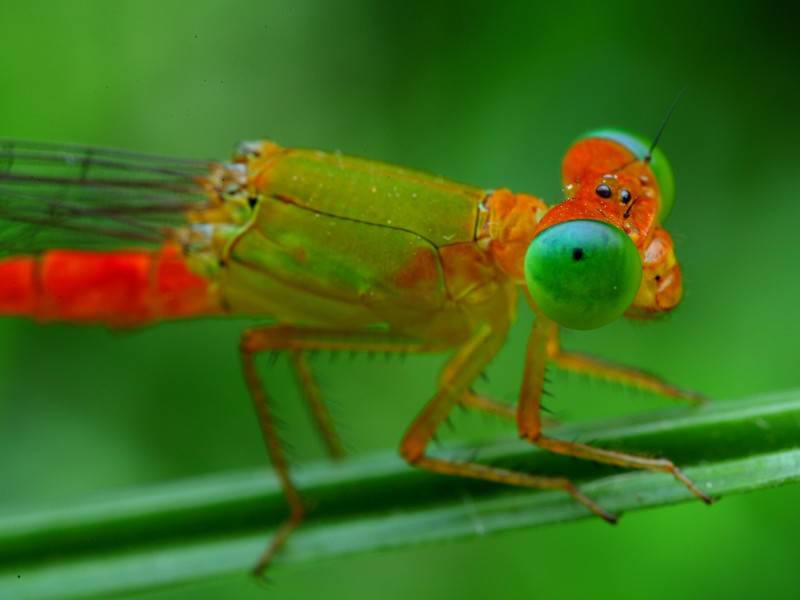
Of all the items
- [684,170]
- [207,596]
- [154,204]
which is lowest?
[207,596]

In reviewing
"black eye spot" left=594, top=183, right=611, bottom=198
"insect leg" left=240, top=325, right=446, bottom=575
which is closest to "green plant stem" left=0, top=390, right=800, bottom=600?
"insect leg" left=240, top=325, right=446, bottom=575

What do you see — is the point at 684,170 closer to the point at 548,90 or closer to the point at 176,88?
the point at 548,90

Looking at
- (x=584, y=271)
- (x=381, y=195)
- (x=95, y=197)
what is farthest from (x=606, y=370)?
(x=95, y=197)

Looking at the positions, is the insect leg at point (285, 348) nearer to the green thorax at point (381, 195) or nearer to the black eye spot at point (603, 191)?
the green thorax at point (381, 195)

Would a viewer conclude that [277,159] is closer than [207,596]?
Yes

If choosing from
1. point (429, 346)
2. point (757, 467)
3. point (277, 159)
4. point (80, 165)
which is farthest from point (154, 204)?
point (757, 467)

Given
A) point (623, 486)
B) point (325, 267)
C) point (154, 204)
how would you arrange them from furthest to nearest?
point (154, 204) → point (325, 267) → point (623, 486)

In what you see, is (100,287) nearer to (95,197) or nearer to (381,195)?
(95,197)

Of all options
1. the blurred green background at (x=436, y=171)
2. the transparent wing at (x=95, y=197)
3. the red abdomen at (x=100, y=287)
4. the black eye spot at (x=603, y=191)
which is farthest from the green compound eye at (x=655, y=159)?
the red abdomen at (x=100, y=287)
